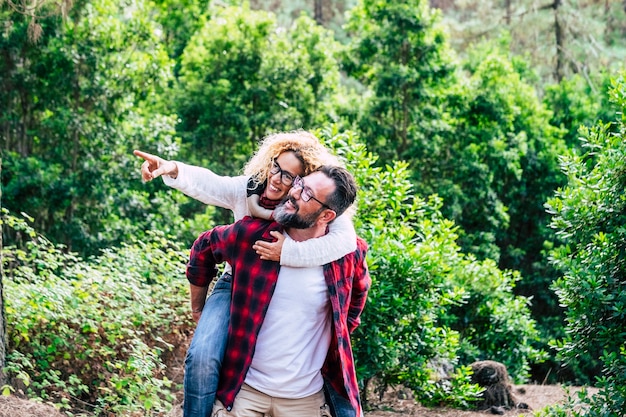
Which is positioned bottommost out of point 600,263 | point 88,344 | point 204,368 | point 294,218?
point 88,344

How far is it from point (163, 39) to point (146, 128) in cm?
741

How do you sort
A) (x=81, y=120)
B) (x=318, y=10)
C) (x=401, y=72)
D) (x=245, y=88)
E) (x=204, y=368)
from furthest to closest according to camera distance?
(x=318, y=10), (x=245, y=88), (x=401, y=72), (x=81, y=120), (x=204, y=368)

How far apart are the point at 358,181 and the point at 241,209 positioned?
3.48 m

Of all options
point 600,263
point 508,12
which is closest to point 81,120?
point 600,263

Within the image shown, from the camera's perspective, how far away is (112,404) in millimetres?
6297

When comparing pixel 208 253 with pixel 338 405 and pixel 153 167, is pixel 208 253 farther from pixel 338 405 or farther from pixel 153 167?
pixel 338 405

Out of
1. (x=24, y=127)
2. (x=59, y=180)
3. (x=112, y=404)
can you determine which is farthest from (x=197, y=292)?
(x=24, y=127)

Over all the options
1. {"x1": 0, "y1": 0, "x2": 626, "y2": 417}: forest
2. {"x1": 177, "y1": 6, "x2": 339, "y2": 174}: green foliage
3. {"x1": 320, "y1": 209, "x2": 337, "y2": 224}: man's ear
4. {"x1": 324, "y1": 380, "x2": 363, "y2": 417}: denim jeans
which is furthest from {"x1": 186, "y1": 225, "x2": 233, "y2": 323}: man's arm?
{"x1": 177, "y1": 6, "x2": 339, "y2": 174}: green foliage

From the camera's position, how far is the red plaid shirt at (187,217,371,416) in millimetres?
3748

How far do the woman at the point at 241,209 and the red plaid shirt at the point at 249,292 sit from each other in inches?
2.2

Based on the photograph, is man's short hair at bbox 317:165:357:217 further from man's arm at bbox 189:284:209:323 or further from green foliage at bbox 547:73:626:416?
green foliage at bbox 547:73:626:416

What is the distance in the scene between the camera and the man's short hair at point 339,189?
12.7 feet

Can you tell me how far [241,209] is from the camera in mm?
4176

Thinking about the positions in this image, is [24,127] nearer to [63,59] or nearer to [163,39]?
[63,59]
